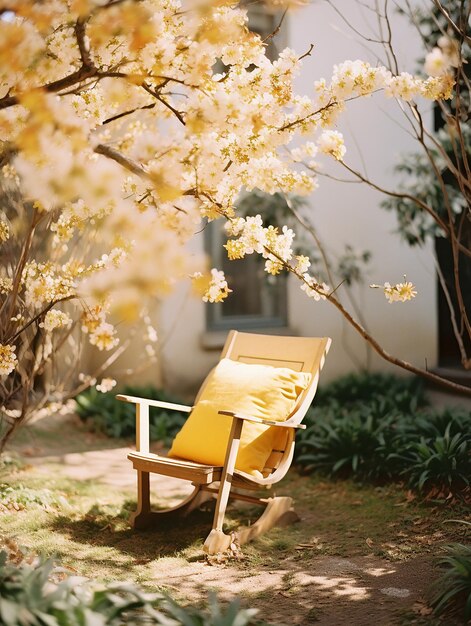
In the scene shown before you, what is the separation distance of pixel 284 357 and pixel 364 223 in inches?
154

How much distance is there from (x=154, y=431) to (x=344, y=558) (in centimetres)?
298

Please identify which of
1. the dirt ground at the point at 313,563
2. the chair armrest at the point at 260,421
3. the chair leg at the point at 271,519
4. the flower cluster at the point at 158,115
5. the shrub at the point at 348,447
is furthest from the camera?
the shrub at the point at 348,447

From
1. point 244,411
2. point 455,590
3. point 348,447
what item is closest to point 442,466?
point 348,447

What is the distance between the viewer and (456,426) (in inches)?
203

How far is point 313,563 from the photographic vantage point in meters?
3.79

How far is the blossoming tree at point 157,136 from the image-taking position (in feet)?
8.54

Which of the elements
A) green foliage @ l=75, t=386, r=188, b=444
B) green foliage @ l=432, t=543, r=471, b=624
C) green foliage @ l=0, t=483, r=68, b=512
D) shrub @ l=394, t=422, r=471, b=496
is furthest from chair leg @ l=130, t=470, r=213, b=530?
green foliage @ l=75, t=386, r=188, b=444

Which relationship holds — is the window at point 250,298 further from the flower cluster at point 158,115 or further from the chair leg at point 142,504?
the flower cluster at point 158,115

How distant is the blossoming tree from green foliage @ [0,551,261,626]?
3.12ft

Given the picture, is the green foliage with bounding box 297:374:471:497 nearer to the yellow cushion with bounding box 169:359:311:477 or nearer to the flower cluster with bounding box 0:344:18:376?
the yellow cushion with bounding box 169:359:311:477

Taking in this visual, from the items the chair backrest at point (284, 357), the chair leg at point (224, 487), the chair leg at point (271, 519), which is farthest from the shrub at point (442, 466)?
the chair leg at point (224, 487)

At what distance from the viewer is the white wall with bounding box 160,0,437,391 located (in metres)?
7.86

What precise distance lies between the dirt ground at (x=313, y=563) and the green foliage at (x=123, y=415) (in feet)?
4.71

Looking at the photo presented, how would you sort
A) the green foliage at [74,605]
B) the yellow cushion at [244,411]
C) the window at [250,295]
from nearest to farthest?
the green foliage at [74,605]
the yellow cushion at [244,411]
the window at [250,295]
